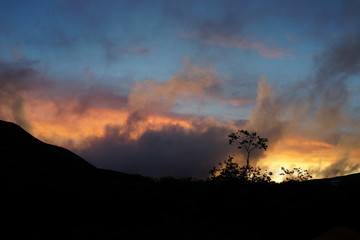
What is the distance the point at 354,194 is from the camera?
2269 centimetres

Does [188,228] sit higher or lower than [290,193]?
lower

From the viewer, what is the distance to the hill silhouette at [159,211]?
59.3 ft

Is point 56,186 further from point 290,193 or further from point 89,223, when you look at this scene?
point 290,193

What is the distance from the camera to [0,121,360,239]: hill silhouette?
18062mm

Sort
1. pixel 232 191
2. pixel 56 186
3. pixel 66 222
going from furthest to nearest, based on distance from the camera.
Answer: pixel 232 191 < pixel 56 186 < pixel 66 222

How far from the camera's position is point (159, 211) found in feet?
68.5

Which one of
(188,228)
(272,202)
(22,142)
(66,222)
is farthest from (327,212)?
(22,142)

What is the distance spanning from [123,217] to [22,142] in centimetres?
8168

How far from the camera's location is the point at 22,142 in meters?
89.4

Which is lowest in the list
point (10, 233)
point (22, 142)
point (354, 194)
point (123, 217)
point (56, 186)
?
point (10, 233)

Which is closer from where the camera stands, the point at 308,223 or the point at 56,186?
the point at 308,223

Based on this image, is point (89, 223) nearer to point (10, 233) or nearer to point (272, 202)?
point (10, 233)

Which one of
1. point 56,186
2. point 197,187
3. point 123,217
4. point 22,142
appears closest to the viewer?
point 123,217

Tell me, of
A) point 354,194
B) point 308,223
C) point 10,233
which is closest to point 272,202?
point 308,223
